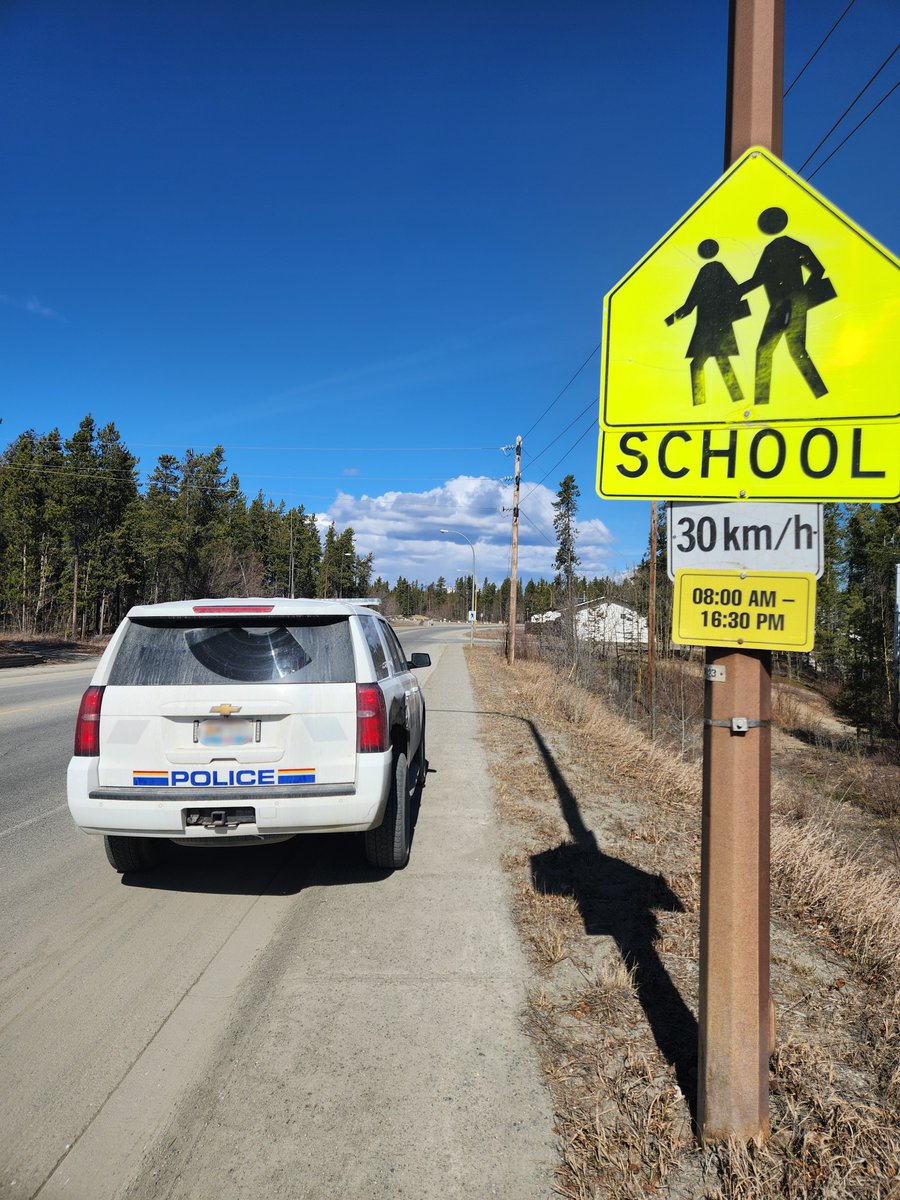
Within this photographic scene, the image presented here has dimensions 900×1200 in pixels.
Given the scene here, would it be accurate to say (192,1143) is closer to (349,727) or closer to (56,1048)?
(56,1048)

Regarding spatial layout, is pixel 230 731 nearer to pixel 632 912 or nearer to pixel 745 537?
pixel 632 912

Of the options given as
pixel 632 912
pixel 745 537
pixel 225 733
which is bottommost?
pixel 632 912

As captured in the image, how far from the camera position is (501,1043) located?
3012 mm

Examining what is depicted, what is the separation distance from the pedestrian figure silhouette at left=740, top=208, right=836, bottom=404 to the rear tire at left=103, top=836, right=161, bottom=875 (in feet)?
15.2

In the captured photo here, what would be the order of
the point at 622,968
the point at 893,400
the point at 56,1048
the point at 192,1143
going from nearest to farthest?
the point at 893,400 → the point at 192,1143 → the point at 56,1048 → the point at 622,968

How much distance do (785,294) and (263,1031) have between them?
11.6ft

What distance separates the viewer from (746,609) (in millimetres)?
2328

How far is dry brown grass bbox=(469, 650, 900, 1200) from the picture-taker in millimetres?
2227

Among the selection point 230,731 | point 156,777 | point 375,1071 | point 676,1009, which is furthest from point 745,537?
point 156,777

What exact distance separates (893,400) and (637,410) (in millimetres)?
771

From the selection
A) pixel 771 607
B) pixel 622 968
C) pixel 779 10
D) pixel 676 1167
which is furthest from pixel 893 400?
pixel 622 968

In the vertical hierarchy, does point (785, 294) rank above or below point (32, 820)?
above

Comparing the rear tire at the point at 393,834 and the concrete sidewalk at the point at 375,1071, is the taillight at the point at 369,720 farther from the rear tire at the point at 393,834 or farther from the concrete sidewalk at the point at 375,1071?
the concrete sidewalk at the point at 375,1071

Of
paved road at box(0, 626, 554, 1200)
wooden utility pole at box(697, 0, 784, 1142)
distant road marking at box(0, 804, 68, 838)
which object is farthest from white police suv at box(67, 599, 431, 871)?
wooden utility pole at box(697, 0, 784, 1142)
